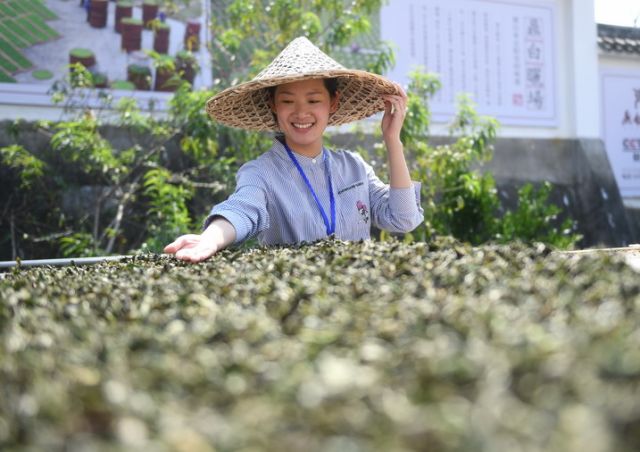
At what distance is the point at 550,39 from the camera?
6750mm

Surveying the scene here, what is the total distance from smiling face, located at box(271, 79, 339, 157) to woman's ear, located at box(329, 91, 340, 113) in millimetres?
153

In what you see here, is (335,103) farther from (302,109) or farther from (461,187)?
(461,187)

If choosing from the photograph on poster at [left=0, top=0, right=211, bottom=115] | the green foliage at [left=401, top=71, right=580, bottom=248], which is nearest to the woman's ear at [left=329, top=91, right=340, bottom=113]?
the green foliage at [left=401, top=71, right=580, bottom=248]

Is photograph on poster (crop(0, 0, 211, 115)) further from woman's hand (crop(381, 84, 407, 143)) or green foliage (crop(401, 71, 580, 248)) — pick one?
woman's hand (crop(381, 84, 407, 143))

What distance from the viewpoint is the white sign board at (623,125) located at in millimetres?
7258

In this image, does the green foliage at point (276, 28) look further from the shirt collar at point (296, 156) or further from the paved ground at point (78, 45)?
the shirt collar at point (296, 156)

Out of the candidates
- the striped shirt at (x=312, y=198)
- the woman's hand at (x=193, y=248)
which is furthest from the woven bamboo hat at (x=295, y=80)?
the woman's hand at (x=193, y=248)

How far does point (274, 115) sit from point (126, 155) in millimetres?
2022

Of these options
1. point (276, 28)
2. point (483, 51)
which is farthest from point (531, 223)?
point (276, 28)

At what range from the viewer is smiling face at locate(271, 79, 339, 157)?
8.18 feet

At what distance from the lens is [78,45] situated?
4.90m

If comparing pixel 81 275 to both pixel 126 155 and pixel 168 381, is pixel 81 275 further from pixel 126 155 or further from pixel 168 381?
pixel 126 155

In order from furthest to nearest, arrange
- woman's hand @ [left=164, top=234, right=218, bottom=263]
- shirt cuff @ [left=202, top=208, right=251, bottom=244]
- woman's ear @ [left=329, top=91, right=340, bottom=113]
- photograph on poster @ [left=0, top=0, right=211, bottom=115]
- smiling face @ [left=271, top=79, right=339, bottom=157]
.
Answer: photograph on poster @ [left=0, top=0, right=211, bottom=115]
woman's ear @ [left=329, top=91, right=340, bottom=113]
smiling face @ [left=271, top=79, right=339, bottom=157]
shirt cuff @ [left=202, top=208, right=251, bottom=244]
woman's hand @ [left=164, top=234, right=218, bottom=263]

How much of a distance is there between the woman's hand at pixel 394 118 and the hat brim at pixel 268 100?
5cm
